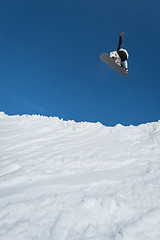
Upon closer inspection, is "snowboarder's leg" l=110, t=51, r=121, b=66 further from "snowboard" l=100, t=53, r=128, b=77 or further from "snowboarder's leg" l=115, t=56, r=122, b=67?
"snowboard" l=100, t=53, r=128, b=77

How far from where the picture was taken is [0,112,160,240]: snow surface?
8.29ft

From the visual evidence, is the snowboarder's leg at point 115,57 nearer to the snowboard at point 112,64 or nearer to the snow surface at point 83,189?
the snowboard at point 112,64

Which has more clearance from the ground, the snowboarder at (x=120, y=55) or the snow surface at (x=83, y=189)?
the snowboarder at (x=120, y=55)

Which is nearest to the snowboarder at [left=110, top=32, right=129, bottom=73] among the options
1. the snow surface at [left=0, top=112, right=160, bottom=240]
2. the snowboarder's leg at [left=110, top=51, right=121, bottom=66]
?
the snowboarder's leg at [left=110, top=51, right=121, bottom=66]

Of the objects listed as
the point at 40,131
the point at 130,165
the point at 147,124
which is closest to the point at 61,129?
the point at 40,131

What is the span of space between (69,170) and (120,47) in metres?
7.60

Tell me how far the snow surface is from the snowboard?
197 inches

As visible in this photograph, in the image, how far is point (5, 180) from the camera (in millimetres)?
3855

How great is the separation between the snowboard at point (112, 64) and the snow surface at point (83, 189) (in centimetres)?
501

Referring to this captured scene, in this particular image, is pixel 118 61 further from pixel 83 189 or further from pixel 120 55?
pixel 83 189

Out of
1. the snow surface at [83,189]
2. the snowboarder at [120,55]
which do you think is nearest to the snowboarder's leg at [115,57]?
the snowboarder at [120,55]

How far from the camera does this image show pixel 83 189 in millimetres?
3363

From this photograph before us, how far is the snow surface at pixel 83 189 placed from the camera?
8.29 ft

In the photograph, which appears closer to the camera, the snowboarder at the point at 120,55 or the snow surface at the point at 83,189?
the snow surface at the point at 83,189
